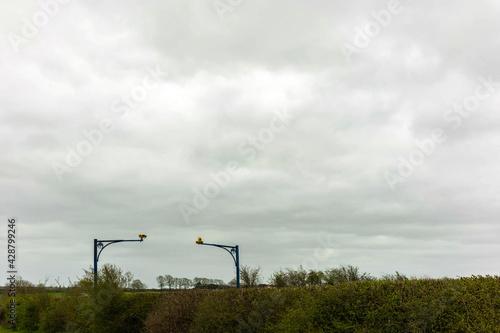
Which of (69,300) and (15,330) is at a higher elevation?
(69,300)

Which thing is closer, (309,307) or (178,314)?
(309,307)

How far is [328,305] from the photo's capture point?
12086 millimetres

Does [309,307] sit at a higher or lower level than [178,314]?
higher

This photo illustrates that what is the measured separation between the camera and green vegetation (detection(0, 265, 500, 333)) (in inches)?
399

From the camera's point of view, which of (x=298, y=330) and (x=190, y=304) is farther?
(x=190, y=304)

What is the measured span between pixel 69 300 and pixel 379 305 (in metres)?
30.5

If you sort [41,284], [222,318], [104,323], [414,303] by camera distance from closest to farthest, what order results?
1. [414,303]
2. [222,318]
3. [104,323]
4. [41,284]

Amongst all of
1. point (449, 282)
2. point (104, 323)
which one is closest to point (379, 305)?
point (449, 282)

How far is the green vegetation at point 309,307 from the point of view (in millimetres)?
10133

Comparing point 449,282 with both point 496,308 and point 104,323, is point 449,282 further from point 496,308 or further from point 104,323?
point 104,323

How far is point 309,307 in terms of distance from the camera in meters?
12.6

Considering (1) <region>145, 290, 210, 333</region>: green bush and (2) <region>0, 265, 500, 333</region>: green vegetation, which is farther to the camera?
(1) <region>145, 290, 210, 333</region>: green bush

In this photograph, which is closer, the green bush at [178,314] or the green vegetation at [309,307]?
the green vegetation at [309,307]

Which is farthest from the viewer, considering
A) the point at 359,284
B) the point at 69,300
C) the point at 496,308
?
the point at 69,300
